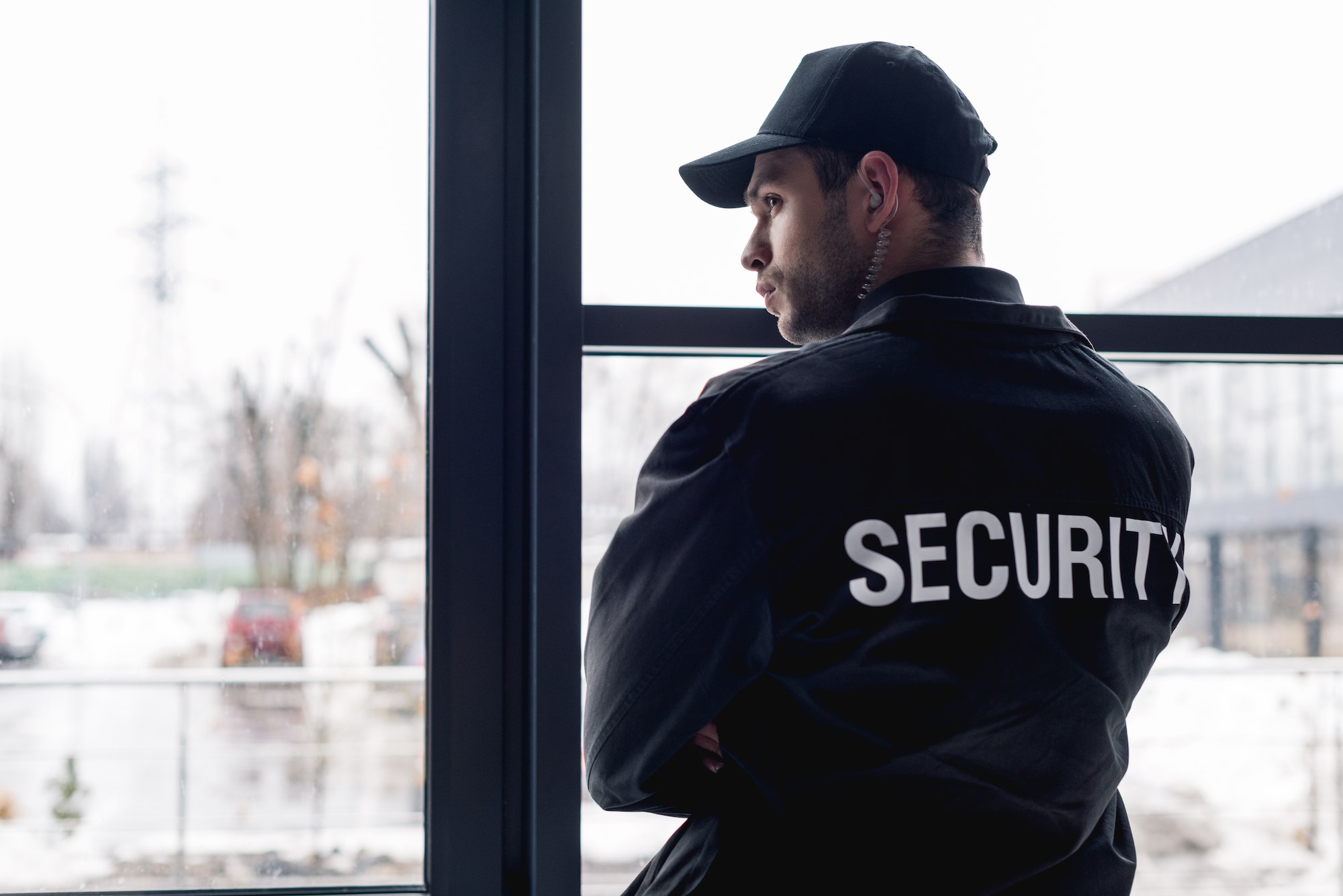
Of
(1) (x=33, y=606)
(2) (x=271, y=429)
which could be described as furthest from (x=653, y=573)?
(1) (x=33, y=606)

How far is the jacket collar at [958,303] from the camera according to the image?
915 mm

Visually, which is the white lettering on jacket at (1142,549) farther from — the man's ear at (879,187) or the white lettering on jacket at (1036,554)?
the man's ear at (879,187)

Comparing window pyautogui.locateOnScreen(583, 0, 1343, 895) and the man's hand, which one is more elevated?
window pyautogui.locateOnScreen(583, 0, 1343, 895)

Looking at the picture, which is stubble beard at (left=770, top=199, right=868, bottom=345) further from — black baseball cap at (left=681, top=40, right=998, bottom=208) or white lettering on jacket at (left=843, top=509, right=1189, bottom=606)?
white lettering on jacket at (left=843, top=509, right=1189, bottom=606)

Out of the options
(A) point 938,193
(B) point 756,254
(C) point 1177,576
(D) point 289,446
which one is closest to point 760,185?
(B) point 756,254

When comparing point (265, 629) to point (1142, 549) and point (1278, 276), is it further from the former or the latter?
point (1278, 276)

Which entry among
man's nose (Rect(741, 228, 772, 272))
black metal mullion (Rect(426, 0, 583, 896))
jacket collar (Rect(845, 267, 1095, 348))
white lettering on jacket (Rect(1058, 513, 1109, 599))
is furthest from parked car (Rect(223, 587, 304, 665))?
white lettering on jacket (Rect(1058, 513, 1109, 599))

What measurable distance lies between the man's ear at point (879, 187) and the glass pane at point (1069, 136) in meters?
0.39

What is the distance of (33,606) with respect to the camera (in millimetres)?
1296

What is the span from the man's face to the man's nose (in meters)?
0.02

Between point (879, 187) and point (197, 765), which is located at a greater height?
point (879, 187)

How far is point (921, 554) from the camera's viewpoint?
33.3 inches

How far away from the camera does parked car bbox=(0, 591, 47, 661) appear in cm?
129

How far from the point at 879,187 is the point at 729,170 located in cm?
26
